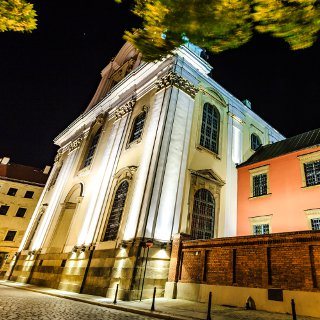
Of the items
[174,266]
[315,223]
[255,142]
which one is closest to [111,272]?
[174,266]

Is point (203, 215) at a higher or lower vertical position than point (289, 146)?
lower

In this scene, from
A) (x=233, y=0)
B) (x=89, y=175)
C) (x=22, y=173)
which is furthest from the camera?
(x=22, y=173)

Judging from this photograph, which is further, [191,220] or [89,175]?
[89,175]

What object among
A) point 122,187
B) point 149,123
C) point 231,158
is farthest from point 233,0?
point 231,158

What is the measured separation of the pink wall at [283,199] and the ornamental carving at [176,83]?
6459mm

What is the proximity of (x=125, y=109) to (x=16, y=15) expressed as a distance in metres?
13.4

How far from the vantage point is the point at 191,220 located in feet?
48.3

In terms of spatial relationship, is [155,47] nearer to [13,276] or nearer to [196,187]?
[196,187]

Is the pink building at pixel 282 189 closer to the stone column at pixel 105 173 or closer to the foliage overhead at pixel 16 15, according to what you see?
the stone column at pixel 105 173

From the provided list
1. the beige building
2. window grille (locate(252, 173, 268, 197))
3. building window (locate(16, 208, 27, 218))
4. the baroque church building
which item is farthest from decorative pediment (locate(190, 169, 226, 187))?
building window (locate(16, 208, 27, 218))

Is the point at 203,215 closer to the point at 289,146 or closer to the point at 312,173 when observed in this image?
the point at 312,173

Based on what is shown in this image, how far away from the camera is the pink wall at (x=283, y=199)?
1426 centimetres

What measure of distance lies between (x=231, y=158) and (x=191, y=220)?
633 centimetres

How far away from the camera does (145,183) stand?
13.9 m
